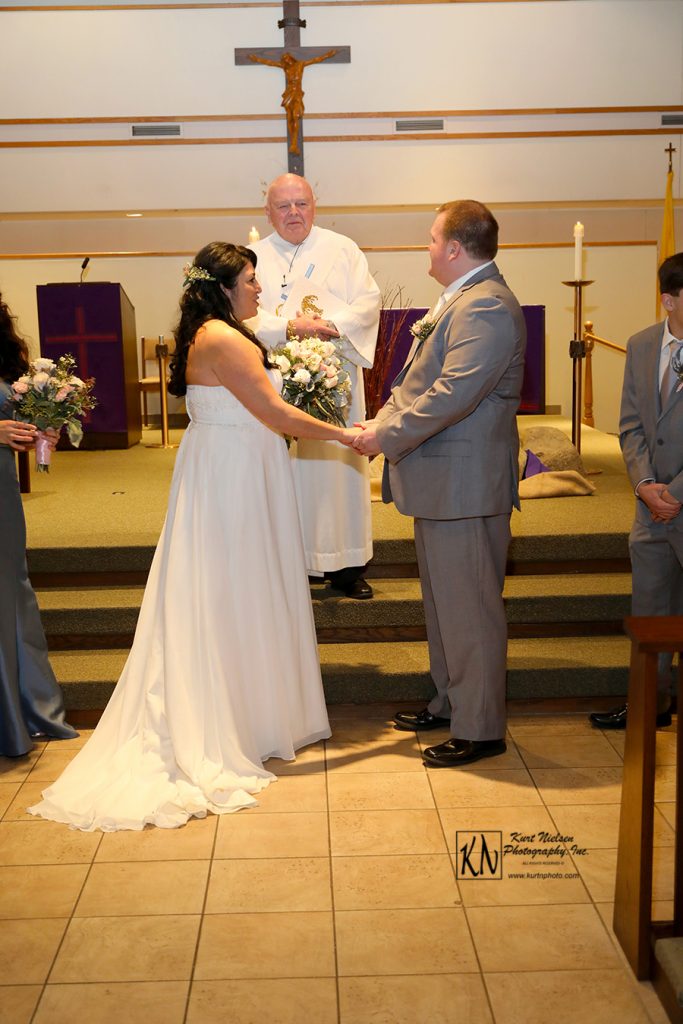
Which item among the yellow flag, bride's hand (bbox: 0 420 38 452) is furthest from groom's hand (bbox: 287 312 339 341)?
the yellow flag

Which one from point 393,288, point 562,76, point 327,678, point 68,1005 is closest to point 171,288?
point 393,288

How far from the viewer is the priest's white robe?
16.5ft

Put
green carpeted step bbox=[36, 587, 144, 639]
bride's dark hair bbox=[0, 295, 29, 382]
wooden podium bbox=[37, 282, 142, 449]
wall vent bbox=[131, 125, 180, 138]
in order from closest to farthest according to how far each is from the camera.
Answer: bride's dark hair bbox=[0, 295, 29, 382] → green carpeted step bbox=[36, 587, 144, 639] → wooden podium bbox=[37, 282, 142, 449] → wall vent bbox=[131, 125, 180, 138]

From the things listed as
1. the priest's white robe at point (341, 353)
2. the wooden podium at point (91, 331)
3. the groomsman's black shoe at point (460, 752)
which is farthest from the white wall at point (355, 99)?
the groomsman's black shoe at point (460, 752)

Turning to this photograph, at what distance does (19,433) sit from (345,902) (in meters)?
2.10

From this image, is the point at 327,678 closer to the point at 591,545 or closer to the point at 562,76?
the point at 591,545

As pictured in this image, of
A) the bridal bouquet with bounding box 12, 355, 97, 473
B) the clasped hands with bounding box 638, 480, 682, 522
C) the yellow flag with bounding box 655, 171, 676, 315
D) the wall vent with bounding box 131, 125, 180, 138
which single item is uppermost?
the wall vent with bounding box 131, 125, 180, 138

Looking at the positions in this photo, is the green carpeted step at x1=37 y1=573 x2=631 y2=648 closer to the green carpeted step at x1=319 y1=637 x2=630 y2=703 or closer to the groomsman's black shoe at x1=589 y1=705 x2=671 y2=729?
the green carpeted step at x1=319 y1=637 x2=630 y2=703

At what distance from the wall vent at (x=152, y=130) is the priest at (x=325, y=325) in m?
5.07

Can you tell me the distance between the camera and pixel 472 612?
13.2 ft

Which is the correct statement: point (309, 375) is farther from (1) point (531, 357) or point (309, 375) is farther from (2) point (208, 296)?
(1) point (531, 357)

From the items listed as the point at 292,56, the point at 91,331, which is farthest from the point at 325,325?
the point at 292,56

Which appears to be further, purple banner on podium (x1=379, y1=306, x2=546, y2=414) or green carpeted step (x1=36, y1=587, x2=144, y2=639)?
purple banner on podium (x1=379, y1=306, x2=546, y2=414)

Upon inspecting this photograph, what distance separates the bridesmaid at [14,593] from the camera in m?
4.16
